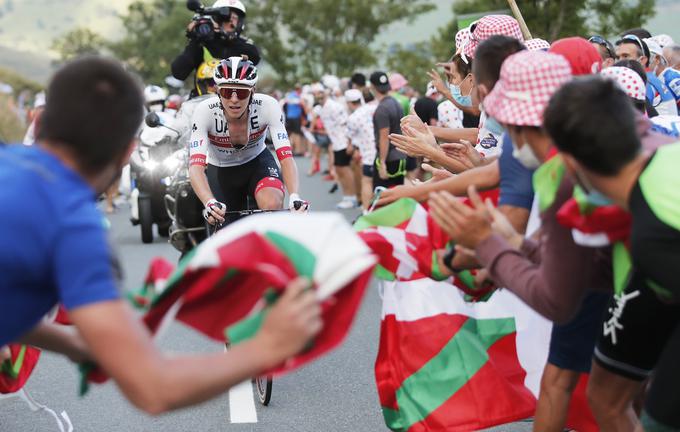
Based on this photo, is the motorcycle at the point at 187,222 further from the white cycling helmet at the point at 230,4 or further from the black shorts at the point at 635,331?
the black shorts at the point at 635,331

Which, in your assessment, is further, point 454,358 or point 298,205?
point 298,205

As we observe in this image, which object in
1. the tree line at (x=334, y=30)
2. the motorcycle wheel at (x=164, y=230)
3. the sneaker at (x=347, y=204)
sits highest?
the motorcycle wheel at (x=164, y=230)

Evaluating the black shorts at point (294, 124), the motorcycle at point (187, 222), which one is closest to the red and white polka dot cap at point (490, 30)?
the motorcycle at point (187, 222)

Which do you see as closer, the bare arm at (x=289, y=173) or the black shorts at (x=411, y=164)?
the bare arm at (x=289, y=173)

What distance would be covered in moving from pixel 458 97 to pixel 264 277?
154 inches

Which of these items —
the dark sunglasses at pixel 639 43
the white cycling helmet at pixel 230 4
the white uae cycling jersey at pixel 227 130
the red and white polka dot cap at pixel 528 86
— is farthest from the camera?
the white cycling helmet at pixel 230 4

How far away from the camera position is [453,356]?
455 centimetres

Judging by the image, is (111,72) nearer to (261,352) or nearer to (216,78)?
(261,352)

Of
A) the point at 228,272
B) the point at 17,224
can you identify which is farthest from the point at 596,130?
the point at 17,224

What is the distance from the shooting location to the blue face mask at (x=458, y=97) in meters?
6.18

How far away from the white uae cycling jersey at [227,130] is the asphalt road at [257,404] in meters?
1.60

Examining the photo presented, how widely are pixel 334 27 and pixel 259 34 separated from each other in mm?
9020

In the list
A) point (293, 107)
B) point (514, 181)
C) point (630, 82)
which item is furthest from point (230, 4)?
point (293, 107)

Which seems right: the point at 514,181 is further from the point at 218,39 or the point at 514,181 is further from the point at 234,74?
the point at 218,39
